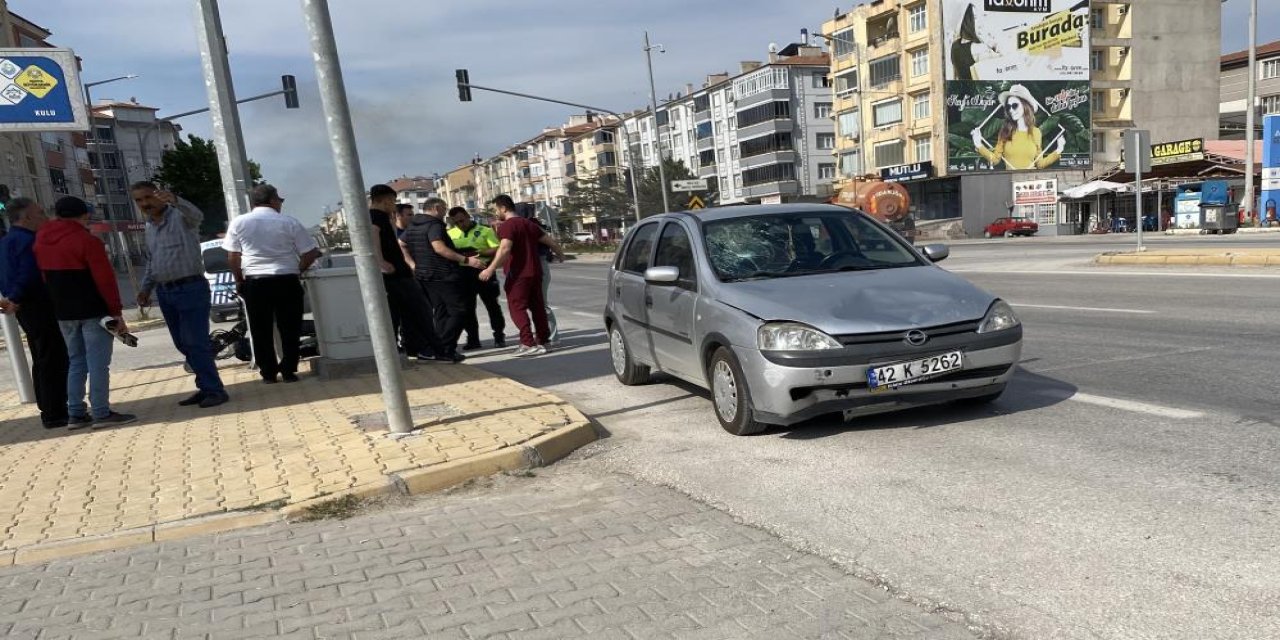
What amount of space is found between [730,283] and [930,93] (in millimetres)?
56340

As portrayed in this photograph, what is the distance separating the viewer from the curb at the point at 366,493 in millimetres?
4078

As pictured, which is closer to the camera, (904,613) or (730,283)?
(904,613)

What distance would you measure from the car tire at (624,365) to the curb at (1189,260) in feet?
42.3

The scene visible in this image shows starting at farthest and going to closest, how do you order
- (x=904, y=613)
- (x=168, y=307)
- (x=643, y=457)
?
(x=168, y=307), (x=643, y=457), (x=904, y=613)

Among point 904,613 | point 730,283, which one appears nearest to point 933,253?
point 730,283

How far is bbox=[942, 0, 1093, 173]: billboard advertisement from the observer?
55812 mm

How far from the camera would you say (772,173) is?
2990 inches

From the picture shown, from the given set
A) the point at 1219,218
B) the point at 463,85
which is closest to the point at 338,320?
the point at 463,85

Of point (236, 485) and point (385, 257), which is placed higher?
point (385, 257)

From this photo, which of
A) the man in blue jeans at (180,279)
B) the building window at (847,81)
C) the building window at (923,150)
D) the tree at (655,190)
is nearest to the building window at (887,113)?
the building window at (923,150)

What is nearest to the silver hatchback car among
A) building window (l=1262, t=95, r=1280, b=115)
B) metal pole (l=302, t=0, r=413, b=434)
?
metal pole (l=302, t=0, r=413, b=434)

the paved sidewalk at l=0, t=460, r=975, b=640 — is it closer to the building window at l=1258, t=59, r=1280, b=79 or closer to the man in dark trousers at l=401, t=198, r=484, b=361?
the man in dark trousers at l=401, t=198, r=484, b=361

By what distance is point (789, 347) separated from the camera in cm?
495

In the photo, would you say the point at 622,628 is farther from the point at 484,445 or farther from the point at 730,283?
the point at 730,283
